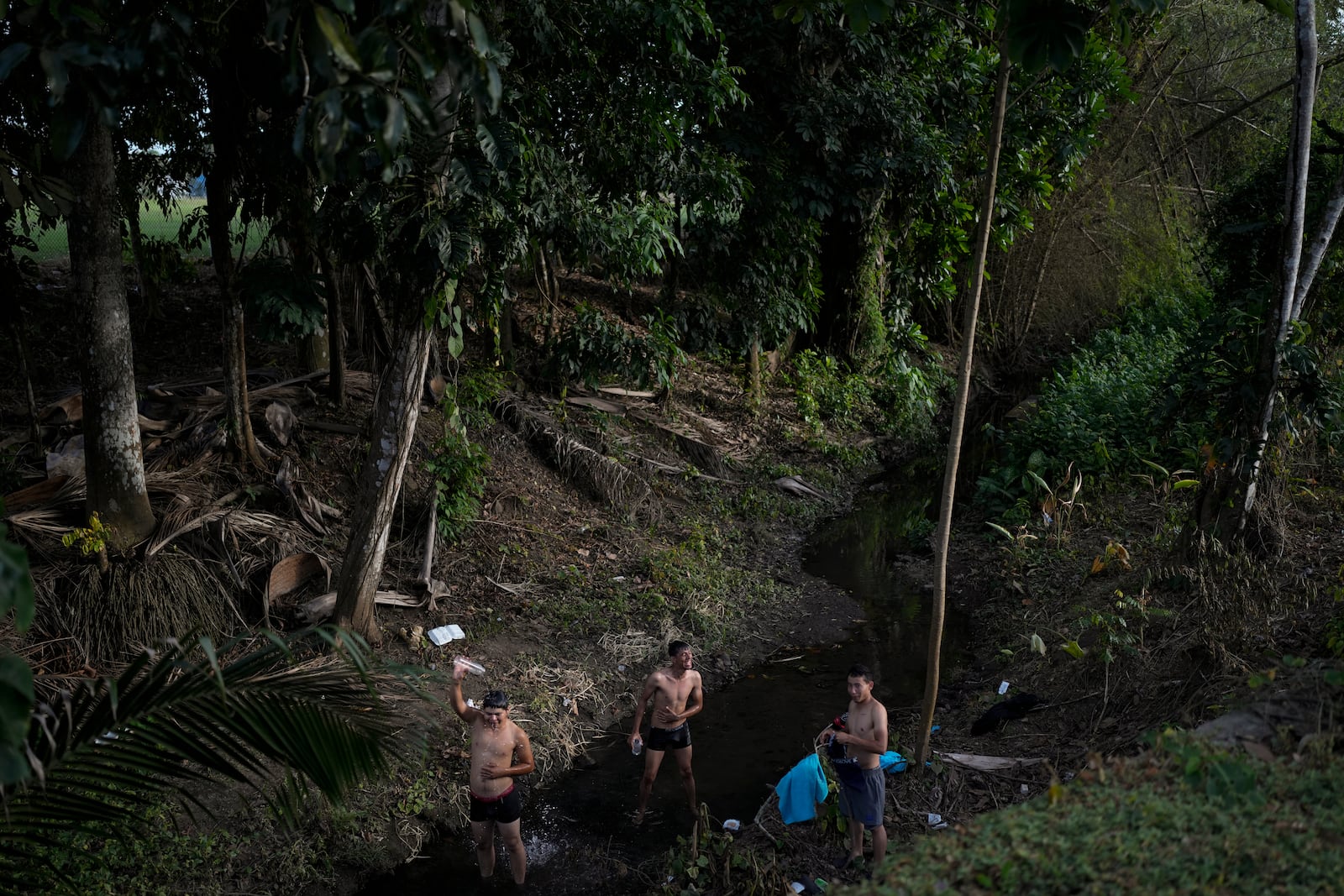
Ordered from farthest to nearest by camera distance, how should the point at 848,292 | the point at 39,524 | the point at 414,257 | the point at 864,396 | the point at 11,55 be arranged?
the point at 864,396
the point at 848,292
the point at 39,524
the point at 414,257
the point at 11,55

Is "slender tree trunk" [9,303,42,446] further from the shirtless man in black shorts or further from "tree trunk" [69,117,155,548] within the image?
the shirtless man in black shorts

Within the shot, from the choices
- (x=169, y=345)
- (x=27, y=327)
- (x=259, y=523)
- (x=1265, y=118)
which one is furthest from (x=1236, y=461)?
(x=1265, y=118)

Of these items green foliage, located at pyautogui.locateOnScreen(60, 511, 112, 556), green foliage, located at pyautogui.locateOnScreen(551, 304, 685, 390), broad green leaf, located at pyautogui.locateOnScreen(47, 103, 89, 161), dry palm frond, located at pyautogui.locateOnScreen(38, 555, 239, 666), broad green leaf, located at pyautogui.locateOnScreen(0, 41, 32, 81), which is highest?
broad green leaf, located at pyautogui.locateOnScreen(0, 41, 32, 81)

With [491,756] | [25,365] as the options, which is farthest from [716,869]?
[25,365]

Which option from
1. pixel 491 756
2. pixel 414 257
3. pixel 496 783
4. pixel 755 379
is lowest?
pixel 496 783

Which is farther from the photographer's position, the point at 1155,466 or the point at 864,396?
the point at 864,396

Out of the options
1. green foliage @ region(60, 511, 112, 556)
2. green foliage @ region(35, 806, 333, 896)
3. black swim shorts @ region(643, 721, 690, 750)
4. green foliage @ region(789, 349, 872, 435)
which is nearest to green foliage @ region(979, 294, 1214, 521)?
green foliage @ region(789, 349, 872, 435)

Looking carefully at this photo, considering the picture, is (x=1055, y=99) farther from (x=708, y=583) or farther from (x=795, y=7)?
(x=795, y=7)

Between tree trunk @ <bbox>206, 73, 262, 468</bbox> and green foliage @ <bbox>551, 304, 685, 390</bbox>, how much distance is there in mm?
4193

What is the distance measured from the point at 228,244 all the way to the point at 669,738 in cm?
516

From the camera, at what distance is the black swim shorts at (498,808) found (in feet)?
19.3

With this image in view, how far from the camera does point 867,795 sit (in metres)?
5.79

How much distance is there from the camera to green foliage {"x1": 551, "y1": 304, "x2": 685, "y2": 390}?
38.2ft

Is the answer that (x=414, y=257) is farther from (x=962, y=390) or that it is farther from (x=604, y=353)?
(x=604, y=353)
